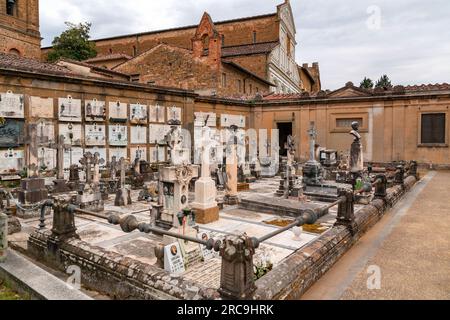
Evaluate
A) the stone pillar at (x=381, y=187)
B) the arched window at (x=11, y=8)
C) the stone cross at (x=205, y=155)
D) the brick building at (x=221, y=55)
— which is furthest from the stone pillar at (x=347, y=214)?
the arched window at (x=11, y=8)

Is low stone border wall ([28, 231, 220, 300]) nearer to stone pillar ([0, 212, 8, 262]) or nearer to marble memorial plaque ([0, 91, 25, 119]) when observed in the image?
stone pillar ([0, 212, 8, 262])

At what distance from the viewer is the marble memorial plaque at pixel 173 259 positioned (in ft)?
15.1

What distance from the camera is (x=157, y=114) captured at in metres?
15.9

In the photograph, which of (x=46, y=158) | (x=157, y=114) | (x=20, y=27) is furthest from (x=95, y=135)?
(x=20, y=27)

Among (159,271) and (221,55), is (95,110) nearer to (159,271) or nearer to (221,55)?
(159,271)

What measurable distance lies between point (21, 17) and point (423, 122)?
32.4m

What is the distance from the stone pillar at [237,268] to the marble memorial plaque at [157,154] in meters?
13.2

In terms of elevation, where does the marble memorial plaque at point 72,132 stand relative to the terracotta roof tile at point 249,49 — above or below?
below

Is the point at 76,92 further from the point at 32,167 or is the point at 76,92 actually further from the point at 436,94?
the point at 436,94

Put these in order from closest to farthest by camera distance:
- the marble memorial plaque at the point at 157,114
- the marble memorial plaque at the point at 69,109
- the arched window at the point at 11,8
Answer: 1. the marble memorial plaque at the point at 69,109
2. the marble memorial plaque at the point at 157,114
3. the arched window at the point at 11,8

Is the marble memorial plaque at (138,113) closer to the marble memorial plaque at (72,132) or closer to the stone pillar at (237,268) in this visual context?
the marble memorial plaque at (72,132)

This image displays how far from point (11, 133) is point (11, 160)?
959 millimetres

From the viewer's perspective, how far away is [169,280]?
11.9ft
